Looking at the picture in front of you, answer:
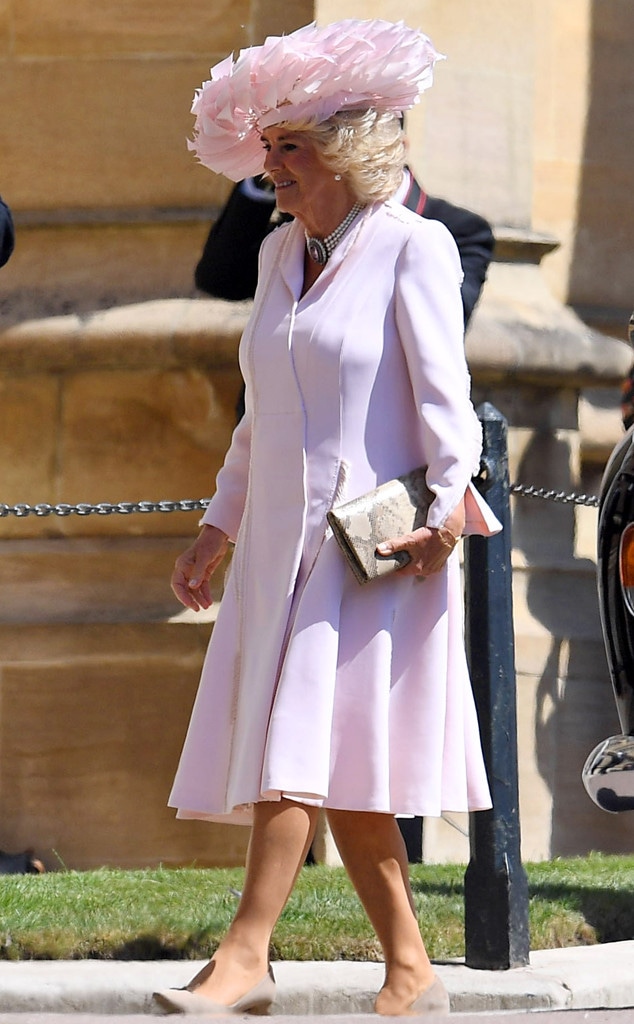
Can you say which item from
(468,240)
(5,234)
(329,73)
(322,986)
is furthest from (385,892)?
(468,240)

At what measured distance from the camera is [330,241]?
4.46 metres

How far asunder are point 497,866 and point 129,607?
2.78 m

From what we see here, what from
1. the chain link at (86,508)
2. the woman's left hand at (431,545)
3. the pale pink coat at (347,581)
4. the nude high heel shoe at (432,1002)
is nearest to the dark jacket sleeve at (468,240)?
the chain link at (86,508)

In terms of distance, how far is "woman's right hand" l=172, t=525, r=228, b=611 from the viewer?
461 centimetres

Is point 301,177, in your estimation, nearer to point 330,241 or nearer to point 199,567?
point 330,241

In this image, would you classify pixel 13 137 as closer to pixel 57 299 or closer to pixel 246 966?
pixel 57 299

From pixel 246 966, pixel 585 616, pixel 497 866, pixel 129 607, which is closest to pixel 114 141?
pixel 129 607

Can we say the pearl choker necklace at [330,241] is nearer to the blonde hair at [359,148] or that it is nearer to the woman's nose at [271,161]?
the blonde hair at [359,148]

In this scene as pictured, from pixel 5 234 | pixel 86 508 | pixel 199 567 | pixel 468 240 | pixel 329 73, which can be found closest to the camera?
pixel 329 73

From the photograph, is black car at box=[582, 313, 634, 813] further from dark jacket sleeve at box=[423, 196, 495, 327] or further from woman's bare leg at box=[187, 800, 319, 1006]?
dark jacket sleeve at box=[423, 196, 495, 327]

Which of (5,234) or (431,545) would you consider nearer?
(431,545)

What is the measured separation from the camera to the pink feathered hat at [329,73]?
14.3 ft

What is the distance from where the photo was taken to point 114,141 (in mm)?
7793

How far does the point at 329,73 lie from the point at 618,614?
1415mm
